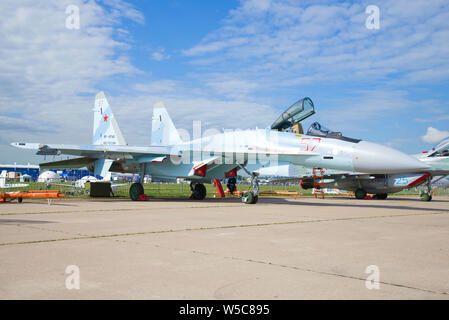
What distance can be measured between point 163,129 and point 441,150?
49.3 ft

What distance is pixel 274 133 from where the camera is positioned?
12984mm

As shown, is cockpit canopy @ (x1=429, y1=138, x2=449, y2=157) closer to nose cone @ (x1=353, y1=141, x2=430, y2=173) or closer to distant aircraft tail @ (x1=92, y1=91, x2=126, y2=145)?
nose cone @ (x1=353, y1=141, x2=430, y2=173)

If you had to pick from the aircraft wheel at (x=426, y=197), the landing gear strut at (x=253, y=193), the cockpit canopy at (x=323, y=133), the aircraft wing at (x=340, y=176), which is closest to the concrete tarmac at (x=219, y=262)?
the cockpit canopy at (x=323, y=133)

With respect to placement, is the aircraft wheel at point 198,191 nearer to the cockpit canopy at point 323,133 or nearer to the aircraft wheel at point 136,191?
the aircraft wheel at point 136,191

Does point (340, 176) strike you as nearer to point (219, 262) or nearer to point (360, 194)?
point (360, 194)

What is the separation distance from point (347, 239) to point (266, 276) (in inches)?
107

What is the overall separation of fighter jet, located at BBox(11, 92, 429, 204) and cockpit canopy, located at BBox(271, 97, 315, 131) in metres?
0.04

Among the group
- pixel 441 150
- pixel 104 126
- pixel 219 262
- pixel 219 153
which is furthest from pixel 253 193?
pixel 441 150

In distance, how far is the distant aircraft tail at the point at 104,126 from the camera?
1858 cm

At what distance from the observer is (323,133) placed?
39.7 ft

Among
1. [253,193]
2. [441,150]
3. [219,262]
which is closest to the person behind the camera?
[219,262]
